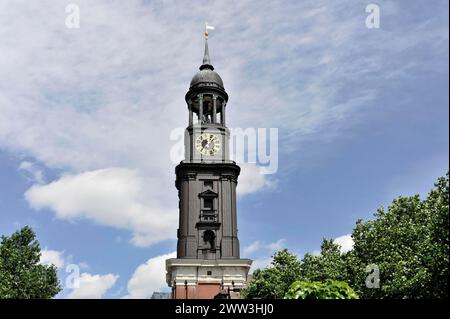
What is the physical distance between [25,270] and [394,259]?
35.5 m

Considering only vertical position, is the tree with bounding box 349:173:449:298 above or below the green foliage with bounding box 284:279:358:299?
above

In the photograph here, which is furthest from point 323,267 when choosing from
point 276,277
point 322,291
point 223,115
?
point 322,291

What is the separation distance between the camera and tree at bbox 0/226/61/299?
2013 inches

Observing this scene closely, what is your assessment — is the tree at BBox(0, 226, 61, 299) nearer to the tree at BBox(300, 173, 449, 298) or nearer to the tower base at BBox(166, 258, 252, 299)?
the tower base at BBox(166, 258, 252, 299)

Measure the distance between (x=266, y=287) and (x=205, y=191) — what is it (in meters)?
18.6

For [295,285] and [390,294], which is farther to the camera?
[390,294]

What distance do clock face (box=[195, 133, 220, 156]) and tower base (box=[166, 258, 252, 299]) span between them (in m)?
14.1

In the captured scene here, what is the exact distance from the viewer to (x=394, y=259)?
124ft

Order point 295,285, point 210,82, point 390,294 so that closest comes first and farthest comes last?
1. point 295,285
2. point 390,294
3. point 210,82

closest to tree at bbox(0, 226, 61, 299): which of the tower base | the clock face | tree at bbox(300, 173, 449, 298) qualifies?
the tower base

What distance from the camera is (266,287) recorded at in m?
49.2

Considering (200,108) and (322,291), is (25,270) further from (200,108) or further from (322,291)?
(322,291)

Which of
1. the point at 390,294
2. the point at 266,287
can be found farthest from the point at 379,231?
the point at 266,287
